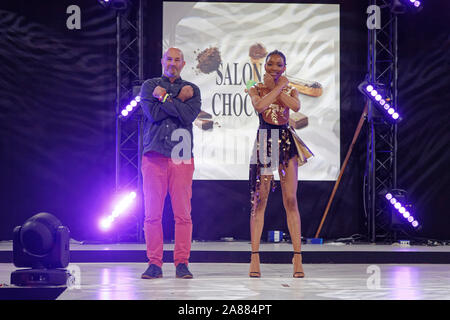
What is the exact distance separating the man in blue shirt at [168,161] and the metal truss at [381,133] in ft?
10.9

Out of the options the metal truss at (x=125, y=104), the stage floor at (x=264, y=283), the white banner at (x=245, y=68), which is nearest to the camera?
the stage floor at (x=264, y=283)

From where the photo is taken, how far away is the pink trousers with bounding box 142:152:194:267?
4.50 metres

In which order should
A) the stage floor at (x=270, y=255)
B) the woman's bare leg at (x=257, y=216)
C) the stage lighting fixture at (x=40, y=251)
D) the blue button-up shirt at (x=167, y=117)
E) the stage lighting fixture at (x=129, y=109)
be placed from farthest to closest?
the stage lighting fixture at (x=129, y=109)
the stage floor at (x=270, y=255)
the woman's bare leg at (x=257, y=216)
the blue button-up shirt at (x=167, y=117)
the stage lighting fixture at (x=40, y=251)

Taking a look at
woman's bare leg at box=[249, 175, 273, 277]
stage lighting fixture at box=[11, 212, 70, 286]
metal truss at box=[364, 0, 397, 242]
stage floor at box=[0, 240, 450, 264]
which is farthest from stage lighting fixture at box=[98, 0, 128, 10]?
stage lighting fixture at box=[11, 212, 70, 286]

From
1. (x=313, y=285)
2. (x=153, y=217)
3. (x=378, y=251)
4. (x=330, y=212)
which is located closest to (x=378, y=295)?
(x=313, y=285)

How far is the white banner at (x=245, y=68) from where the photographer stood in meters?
7.54

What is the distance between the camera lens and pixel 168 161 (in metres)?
4.54

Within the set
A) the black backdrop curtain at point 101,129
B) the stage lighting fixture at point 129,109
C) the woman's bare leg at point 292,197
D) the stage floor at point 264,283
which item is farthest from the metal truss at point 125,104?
the woman's bare leg at point 292,197

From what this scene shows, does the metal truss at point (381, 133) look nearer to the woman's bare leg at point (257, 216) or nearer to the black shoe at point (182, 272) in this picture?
the woman's bare leg at point (257, 216)

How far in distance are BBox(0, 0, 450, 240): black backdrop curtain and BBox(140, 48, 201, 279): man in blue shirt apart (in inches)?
119

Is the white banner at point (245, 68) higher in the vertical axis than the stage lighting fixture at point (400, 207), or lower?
higher

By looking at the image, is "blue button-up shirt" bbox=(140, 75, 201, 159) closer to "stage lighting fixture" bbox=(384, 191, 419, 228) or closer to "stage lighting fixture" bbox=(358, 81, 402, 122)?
"stage lighting fixture" bbox=(358, 81, 402, 122)

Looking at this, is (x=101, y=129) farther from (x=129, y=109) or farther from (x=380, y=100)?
(x=380, y=100)
